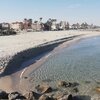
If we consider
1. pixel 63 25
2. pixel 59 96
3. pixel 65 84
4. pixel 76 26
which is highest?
pixel 59 96

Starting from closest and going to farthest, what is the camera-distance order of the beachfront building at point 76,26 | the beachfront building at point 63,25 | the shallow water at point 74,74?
1. the shallow water at point 74,74
2. the beachfront building at point 63,25
3. the beachfront building at point 76,26

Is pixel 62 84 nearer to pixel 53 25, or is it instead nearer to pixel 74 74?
pixel 74 74

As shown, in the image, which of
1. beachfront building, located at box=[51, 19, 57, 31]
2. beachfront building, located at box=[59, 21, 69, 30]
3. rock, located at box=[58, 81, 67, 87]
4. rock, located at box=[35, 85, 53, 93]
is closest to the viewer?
rock, located at box=[35, 85, 53, 93]

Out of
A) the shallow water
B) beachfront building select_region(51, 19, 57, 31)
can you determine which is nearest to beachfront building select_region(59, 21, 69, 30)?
beachfront building select_region(51, 19, 57, 31)

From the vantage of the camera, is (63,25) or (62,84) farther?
(63,25)

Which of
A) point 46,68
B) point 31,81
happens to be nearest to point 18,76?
point 31,81

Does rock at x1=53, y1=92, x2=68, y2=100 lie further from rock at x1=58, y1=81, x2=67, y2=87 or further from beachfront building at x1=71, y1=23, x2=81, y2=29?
beachfront building at x1=71, y1=23, x2=81, y2=29

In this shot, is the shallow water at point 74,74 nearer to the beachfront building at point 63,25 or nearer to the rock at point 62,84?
the rock at point 62,84

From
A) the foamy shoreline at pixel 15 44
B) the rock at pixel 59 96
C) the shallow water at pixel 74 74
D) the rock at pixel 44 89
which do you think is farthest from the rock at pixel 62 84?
the foamy shoreline at pixel 15 44

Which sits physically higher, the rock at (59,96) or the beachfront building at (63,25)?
the rock at (59,96)

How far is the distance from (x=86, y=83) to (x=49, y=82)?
268 cm

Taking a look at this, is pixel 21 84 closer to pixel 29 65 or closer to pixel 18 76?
pixel 18 76

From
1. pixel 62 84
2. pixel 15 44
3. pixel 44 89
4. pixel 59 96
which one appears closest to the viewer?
pixel 59 96

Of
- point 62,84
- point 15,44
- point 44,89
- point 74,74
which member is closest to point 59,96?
point 44,89
